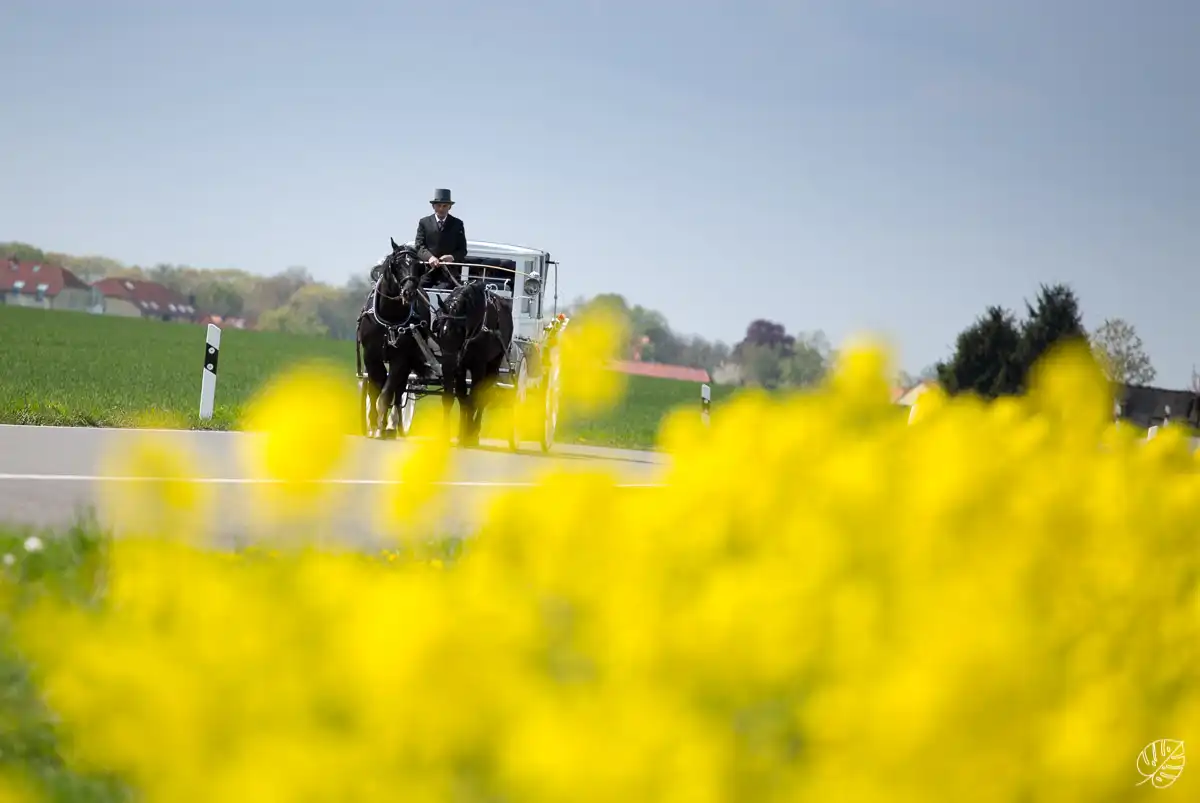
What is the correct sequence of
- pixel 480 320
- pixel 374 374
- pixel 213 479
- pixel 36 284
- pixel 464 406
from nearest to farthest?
pixel 213 479 < pixel 480 320 < pixel 374 374 < pixel 464 406 < pixel 36 284

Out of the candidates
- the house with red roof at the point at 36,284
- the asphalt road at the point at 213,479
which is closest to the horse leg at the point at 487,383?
the asphalt road at the point at 213,479

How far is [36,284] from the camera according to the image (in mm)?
158875

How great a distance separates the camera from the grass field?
521 inches

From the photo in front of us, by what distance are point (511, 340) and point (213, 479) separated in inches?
272

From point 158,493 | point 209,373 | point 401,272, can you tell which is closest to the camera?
point 158,493

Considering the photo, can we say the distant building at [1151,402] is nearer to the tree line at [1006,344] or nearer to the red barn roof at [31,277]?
the tree line at [1006,344]

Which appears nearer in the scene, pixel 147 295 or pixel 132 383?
pixel 132 383

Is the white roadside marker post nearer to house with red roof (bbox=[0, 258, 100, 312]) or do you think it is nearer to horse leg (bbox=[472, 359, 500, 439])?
horse leg (bbox=[472, 359, 500, 439])

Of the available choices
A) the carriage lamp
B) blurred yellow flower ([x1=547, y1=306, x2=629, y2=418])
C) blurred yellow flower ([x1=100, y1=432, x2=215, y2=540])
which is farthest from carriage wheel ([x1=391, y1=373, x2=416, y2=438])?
blurred yellow flower ([x1=100, y1=432, x2=215, y2=540])

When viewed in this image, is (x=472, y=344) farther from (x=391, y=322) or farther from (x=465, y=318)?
(x=391, y=322)

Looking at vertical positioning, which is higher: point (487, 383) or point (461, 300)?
point (461, 300)

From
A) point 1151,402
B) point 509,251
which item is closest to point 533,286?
point 509,251

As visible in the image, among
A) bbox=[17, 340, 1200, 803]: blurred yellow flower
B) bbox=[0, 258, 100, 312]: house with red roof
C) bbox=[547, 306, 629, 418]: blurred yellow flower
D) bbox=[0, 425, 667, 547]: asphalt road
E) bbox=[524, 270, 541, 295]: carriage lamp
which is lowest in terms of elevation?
bbox=[0, 425, 667, 547]: asphalt road

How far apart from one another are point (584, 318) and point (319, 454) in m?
1.18
